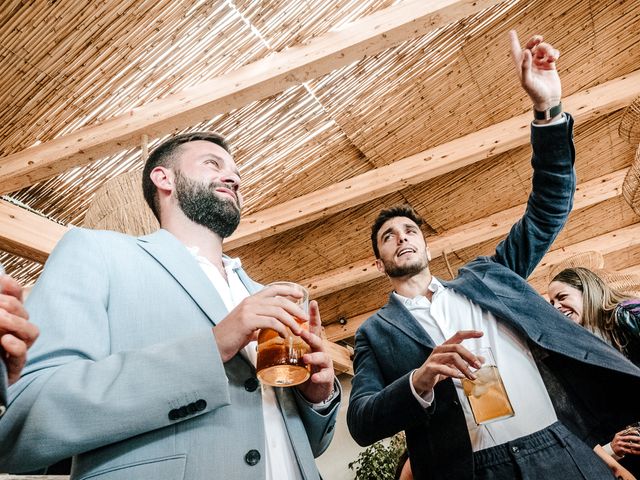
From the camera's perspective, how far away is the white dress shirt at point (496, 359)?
1469mm

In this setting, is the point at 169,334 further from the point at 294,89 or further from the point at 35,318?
the point at 294,89

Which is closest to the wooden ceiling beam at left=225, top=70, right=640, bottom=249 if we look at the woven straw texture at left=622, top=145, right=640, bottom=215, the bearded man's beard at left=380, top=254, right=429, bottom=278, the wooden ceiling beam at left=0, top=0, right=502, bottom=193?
the woven straw texture at left=622, top=145, right=640, bottom=215

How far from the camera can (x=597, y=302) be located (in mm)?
2541

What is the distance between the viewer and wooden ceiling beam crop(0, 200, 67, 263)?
9.02ft

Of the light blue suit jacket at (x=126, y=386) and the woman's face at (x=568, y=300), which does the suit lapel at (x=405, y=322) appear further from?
the woman's face at (x=568, y=300)

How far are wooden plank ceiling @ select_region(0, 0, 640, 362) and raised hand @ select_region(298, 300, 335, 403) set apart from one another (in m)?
1.14

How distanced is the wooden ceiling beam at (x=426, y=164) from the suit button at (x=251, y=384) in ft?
11.2

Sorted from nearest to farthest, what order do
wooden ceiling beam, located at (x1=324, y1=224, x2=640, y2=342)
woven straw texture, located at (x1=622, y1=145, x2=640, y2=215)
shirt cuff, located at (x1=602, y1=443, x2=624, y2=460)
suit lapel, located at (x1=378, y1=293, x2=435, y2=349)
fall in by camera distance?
suit lapel, located at (x1=378, y1=293, x2=435, y2=349) < shirt cuff, located at (x1=602, y1=443, x2=624, y2=460) < woven straw texture, located at (x1=622, y1=145, x2=640, y2=215) < wooden ceiling beam, located at (x1=324, y1=224, x2=640, y2=342)

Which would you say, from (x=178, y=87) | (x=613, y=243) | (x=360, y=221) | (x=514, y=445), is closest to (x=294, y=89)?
(x=178, y=87)

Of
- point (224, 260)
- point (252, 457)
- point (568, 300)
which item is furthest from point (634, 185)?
point (252, 457)

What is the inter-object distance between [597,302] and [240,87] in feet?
7.65

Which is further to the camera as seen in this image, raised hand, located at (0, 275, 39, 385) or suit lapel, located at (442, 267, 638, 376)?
suit lapel, located at (442, 267, 638, 376)

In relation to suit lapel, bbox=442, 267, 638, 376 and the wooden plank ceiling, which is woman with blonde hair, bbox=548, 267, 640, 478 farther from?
the wooden plank ceiling

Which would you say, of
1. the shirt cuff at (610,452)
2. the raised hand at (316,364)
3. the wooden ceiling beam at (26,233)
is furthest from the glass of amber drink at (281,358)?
the wooden ceiling beam at (26,233)
